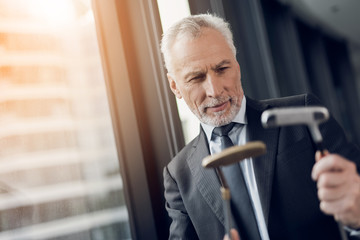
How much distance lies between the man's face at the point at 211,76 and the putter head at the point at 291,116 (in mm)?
470

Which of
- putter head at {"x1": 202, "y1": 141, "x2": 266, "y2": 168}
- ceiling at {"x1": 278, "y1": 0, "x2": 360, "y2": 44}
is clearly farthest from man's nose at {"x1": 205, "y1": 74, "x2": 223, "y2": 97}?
ceiling at {"x1": 278, "y1": 0, "x2": 360, "y2": 44}

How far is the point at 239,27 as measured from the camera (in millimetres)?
1710

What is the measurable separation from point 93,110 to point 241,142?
692 millimetres

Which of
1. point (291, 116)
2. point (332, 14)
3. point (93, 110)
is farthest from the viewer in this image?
point (332, 14)

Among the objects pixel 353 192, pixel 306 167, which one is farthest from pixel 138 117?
pixel 353 192

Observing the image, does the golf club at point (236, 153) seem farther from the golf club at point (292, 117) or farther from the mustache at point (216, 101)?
the mustache at point (216, 101)

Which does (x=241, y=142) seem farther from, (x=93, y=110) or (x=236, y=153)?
(x=93, y=110)

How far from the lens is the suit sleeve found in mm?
1273

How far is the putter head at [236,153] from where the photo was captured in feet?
2.31

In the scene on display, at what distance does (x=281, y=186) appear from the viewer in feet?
3.67

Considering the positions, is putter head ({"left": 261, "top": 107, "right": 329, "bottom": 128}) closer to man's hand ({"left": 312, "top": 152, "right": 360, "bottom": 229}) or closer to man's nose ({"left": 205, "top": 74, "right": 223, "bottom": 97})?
man's hand ({"left": 312, "top": 152, "right": 360, "bottom": 229})

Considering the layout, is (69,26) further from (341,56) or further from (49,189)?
(341,56)

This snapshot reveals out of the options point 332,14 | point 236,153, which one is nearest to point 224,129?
point 236,153

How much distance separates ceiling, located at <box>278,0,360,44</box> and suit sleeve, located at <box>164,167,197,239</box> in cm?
222
